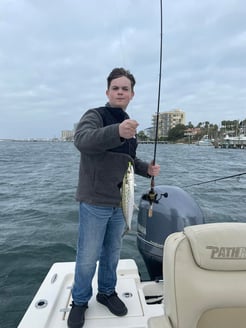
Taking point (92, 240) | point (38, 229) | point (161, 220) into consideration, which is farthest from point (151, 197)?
point (38, 229)

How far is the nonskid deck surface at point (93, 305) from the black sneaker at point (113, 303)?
0.10ft

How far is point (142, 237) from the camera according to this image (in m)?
3.26

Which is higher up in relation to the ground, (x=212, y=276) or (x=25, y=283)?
(x=212, y=276)

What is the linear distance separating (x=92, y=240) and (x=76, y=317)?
1.78ft

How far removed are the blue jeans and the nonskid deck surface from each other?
0.15m

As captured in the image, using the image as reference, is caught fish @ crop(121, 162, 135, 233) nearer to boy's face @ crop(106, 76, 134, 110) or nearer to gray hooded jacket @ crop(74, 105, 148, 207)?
gray hooded jacket @ crop(74, 105, 148, 207)

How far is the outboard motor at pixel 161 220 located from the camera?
10.1 feet

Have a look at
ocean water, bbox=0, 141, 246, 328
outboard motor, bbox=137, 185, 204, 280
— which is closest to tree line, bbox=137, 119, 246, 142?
ocean water, bbox=0, 141, 246, 328

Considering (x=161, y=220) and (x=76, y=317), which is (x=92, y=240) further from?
(x=161, y=220)

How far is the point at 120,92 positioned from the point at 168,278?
1.34 m

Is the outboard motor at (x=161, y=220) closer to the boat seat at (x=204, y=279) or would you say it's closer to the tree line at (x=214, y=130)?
the boat seat at (x=204, y=279)

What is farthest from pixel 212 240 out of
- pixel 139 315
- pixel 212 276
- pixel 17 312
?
pixel 17 312

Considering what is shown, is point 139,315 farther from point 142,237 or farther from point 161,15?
point 161,15

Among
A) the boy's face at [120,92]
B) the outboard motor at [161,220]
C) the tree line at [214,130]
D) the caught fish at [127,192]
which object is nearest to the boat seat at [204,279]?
the caught fish at [127,192]
